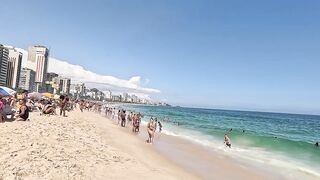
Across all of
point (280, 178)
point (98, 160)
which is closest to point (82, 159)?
point (98, 160)

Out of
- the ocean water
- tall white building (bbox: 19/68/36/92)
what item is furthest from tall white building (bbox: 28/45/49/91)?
the ocean water

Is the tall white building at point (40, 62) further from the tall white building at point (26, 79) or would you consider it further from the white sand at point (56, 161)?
the white sand at point (56, 161)

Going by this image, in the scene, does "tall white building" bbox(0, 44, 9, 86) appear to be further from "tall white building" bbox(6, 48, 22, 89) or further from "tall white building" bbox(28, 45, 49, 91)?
"tall white building" bbox(28, 45, 49, 91)

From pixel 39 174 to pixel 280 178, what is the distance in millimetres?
10327

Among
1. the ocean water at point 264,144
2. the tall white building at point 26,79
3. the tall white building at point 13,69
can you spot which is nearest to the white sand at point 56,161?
the ocean water at point 264,144

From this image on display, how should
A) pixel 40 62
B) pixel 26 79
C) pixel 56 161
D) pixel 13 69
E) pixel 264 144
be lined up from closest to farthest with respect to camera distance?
pixel 56 161
pixel 264 144
pixel 13 69
pixel 26 79
pixel 40 62

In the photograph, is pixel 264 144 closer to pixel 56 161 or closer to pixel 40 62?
pixel 56 161

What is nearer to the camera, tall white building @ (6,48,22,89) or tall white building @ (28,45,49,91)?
tall white building @ (6,48,22,89)

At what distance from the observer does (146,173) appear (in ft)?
32.7

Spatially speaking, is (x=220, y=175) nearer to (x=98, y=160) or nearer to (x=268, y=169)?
(x=268, y=169)

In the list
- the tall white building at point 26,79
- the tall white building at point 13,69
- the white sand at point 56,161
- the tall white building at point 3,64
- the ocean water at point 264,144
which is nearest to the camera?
the white sand at point 56,161

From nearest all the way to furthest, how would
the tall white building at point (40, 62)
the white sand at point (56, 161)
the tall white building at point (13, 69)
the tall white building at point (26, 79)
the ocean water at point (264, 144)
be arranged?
the white sand at point (56, 161), the ocean water at point (264, 144), the tall white building at point (13, 69), the tall white building at point (26, 79), the tall white building at point (40, 62)

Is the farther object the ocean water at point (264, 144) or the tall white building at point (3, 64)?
the tall white building at point (3, 64)

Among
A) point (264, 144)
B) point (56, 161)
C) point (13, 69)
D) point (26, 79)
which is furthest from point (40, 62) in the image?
point (56, 161)
